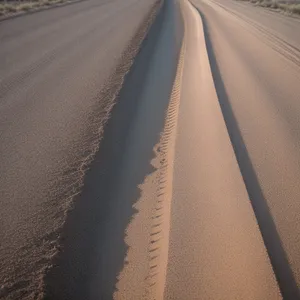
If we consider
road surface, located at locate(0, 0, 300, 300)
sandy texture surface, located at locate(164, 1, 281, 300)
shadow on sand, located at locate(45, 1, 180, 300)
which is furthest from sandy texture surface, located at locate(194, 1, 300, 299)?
shadow on sand, located at locate(45, 1, 180, 300)

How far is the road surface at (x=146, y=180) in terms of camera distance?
11.8 ft

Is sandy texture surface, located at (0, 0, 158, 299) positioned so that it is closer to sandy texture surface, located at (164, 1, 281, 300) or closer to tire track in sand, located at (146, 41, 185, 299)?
tire track in sand, located at (146, 41, 185, 299)

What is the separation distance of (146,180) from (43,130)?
80.3 inches

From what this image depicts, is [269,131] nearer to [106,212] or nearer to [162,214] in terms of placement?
[162,214]

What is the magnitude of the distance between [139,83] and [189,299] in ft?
21.3

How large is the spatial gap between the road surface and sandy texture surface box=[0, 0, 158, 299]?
2cm

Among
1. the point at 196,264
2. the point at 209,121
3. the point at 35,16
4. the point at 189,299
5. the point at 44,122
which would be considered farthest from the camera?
the point at 35,16

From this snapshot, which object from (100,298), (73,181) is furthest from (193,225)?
(73,181)

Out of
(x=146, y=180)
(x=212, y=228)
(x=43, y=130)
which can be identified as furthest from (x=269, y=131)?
(x=43, y=130)

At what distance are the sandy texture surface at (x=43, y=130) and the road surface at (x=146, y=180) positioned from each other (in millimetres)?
21

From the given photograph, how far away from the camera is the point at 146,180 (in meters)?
5.26

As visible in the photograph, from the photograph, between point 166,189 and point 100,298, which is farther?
point 166,189

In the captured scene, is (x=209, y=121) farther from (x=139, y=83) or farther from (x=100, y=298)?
(x=100, y=298)

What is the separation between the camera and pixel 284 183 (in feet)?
16.6
